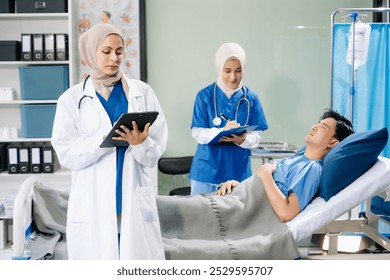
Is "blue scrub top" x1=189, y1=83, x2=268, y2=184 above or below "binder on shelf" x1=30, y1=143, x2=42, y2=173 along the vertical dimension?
above

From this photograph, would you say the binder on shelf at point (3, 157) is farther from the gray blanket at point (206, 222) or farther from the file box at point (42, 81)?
the gray blanket at point (206, 222)

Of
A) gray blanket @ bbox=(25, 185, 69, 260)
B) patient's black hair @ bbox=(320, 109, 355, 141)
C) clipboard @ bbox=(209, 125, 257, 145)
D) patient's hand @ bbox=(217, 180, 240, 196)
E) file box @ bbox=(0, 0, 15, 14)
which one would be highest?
file box @ bbox=(0, 0, 15, 14)

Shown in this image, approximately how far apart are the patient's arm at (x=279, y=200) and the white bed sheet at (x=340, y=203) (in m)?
0.05

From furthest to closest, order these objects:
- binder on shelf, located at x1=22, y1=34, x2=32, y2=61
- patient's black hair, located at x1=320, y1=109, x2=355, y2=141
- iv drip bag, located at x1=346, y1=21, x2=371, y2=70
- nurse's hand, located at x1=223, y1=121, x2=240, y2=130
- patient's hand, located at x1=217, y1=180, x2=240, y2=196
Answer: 1. binder on shelf, located at x1=22, y1=34, x2=32, y2=61
2. iv drip bag, located at x1=346, y1=21, x2=371, y2=70
3. nurse's hand, located at x1=223, y1=121, x2=240, y2=130
4. patient's hand, located at x1=217, y1=180, x2=240, y2=196
5. patient's black hair, located at x1=320, y1=109, x2=355, y2=141

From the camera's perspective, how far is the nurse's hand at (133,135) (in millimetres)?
1554

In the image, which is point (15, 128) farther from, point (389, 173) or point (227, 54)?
point (389, 173)

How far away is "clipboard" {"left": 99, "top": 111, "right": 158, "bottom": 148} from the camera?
4.92 ft

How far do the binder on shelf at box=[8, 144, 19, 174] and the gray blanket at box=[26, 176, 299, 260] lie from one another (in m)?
1.12

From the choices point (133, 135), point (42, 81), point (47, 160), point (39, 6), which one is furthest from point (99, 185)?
point (39, 6)

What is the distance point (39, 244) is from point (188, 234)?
1.80 feet

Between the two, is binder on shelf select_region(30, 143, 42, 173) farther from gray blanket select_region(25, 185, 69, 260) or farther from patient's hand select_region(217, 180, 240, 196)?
patient's hand select_region(217, 180, 240, 196)

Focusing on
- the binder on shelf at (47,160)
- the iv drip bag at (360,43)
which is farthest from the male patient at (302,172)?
the binder on shelf at (47,160)

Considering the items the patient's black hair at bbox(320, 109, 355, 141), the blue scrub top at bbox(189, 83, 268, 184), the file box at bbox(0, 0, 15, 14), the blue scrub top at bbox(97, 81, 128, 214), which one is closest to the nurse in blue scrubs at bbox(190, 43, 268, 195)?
the blue scrub top at bbox(189, 83, 268, 184)

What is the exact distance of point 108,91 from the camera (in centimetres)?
173
